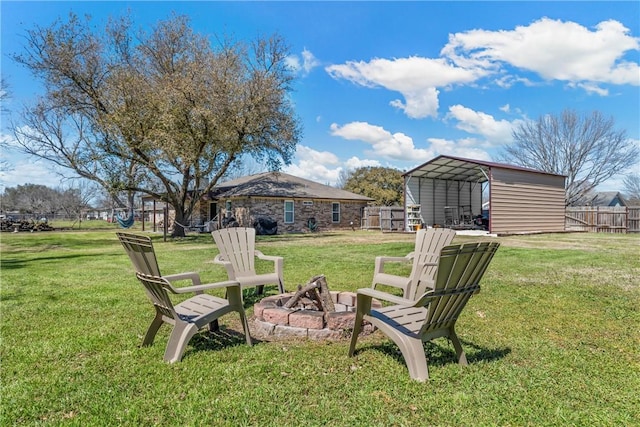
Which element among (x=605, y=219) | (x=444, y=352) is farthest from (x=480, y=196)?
(x=444, y=352)

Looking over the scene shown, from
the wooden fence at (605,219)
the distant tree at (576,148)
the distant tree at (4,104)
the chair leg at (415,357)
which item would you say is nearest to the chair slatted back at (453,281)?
the chair leg at (415,357)

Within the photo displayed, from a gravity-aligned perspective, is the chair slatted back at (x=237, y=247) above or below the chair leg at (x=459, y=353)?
above

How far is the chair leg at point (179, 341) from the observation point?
292 centimetres

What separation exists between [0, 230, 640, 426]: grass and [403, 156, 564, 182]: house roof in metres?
12.4

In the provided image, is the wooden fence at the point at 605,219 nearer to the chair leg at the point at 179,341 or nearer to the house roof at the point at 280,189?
the house roof at the point at 280,189

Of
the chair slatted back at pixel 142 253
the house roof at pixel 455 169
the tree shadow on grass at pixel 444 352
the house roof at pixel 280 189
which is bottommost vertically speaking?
the tree shadow on grass at pixel 444 352

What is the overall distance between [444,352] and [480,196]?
69.7 feet

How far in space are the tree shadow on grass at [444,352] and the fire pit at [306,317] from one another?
321 millimetres

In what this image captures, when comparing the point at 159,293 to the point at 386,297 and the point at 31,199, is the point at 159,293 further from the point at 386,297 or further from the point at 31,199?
the point at 31,199

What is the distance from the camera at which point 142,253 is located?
282cm

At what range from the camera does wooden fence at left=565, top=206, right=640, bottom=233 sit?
773 inches

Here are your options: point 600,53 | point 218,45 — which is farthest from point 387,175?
point 218,45

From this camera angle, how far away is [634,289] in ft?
17.7

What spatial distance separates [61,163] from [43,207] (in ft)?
96.4
